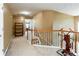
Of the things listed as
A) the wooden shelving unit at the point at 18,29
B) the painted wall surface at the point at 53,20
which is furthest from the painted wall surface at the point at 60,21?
the wooden shelving unit at the point at 18,29

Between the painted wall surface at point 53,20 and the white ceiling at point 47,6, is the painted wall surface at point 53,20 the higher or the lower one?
the lower one

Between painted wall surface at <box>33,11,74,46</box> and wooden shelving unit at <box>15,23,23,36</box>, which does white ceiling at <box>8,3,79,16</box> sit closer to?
painted wall surface at <box>33,11,74,46</box>

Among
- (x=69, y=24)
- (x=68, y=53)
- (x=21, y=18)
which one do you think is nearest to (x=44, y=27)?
(x=69, y=24)

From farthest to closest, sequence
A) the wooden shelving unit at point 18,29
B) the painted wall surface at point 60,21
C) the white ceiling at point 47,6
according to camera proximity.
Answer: the wooden shelving unit at point 18,29 → the painted wall surface at point 60,21 → the white ceiling at point 47,6

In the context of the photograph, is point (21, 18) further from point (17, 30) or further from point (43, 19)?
point (43, 19)

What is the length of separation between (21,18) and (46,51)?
609 cm

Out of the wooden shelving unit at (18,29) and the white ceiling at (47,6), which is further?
the wooden shelving unit at (18,29)

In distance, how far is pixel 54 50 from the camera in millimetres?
4684

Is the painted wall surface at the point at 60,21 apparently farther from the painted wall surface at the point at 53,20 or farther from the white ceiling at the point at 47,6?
the white ceiling at the point at 47,6

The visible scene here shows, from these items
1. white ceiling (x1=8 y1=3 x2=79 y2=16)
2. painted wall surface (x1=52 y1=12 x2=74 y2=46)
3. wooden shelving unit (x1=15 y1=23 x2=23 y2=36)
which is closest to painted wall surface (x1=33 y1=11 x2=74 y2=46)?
painted wall surface (x1=52 y1=12 x2=74 y2=46)

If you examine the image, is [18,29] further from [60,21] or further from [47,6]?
[47,6]

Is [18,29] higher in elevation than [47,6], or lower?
lower

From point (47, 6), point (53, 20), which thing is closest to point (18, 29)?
point (53, 20)

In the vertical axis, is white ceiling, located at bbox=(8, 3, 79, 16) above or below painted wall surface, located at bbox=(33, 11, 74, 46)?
above
